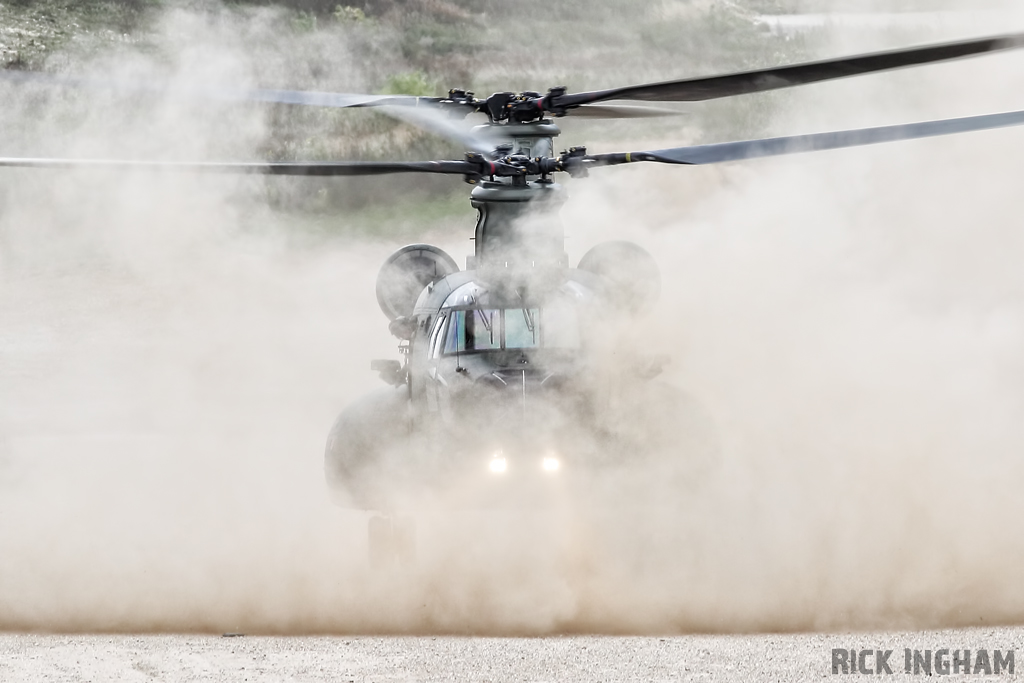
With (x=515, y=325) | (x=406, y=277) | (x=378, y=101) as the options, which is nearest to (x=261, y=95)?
(x=378, y=101)

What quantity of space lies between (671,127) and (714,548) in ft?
65.7

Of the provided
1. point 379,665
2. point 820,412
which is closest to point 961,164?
point 820,412

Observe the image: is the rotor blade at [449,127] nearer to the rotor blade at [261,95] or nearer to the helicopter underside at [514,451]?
the rotor blade at [261,95]

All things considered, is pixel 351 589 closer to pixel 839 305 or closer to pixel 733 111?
pixel 839 305

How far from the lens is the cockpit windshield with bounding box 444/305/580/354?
32.5 ft

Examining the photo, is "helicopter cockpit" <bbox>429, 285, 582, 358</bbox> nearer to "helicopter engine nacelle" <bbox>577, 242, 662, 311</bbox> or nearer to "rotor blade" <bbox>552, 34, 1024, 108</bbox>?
"helicopter engine nacelle" <bbox>577, 242, 662, 311</bbox>

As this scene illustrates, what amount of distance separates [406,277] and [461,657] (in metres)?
3.40

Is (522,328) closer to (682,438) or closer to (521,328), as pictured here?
(521,328)

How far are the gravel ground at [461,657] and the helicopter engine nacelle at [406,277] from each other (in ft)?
9.31

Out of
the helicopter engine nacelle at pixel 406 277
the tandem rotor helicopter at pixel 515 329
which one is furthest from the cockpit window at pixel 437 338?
the helicopter engine nacelle at pixel 406 277

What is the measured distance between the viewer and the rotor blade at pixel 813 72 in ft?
24.2

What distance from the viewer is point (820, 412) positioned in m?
12.9

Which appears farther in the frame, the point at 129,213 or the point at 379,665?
the point at 129,213

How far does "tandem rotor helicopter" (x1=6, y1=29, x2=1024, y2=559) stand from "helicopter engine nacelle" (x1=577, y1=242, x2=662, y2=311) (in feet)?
0.04
